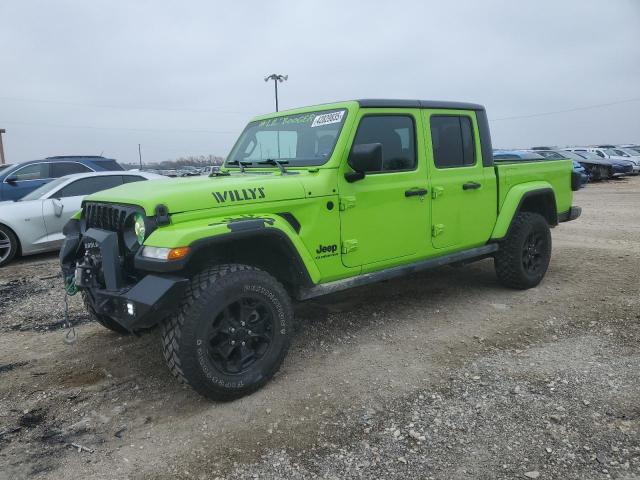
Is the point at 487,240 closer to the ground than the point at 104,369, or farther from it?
farther from it

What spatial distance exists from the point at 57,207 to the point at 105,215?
494 centimetres

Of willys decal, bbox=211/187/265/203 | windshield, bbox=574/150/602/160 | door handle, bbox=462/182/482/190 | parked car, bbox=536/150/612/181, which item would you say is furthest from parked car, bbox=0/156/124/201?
windshield, bbox=574/150/602/160

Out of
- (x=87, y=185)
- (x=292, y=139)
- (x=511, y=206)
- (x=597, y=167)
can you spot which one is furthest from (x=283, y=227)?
(x=597, y=167)

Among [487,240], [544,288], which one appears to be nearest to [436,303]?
[487,240]

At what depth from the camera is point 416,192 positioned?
4.07 m

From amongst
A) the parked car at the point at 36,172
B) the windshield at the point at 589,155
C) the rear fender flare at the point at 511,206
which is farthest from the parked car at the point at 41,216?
the windshield at the point at 589,155

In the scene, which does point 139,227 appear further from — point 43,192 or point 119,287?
point 43,192

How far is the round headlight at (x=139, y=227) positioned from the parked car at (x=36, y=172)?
8069mm

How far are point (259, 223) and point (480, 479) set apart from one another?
184cm

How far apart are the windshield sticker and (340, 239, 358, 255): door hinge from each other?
942mm

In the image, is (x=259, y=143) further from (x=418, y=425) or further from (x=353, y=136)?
(x=418, y=425)

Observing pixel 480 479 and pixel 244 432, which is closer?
pixel 480 479

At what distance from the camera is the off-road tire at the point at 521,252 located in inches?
199

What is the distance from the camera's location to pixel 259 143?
4.40 m
